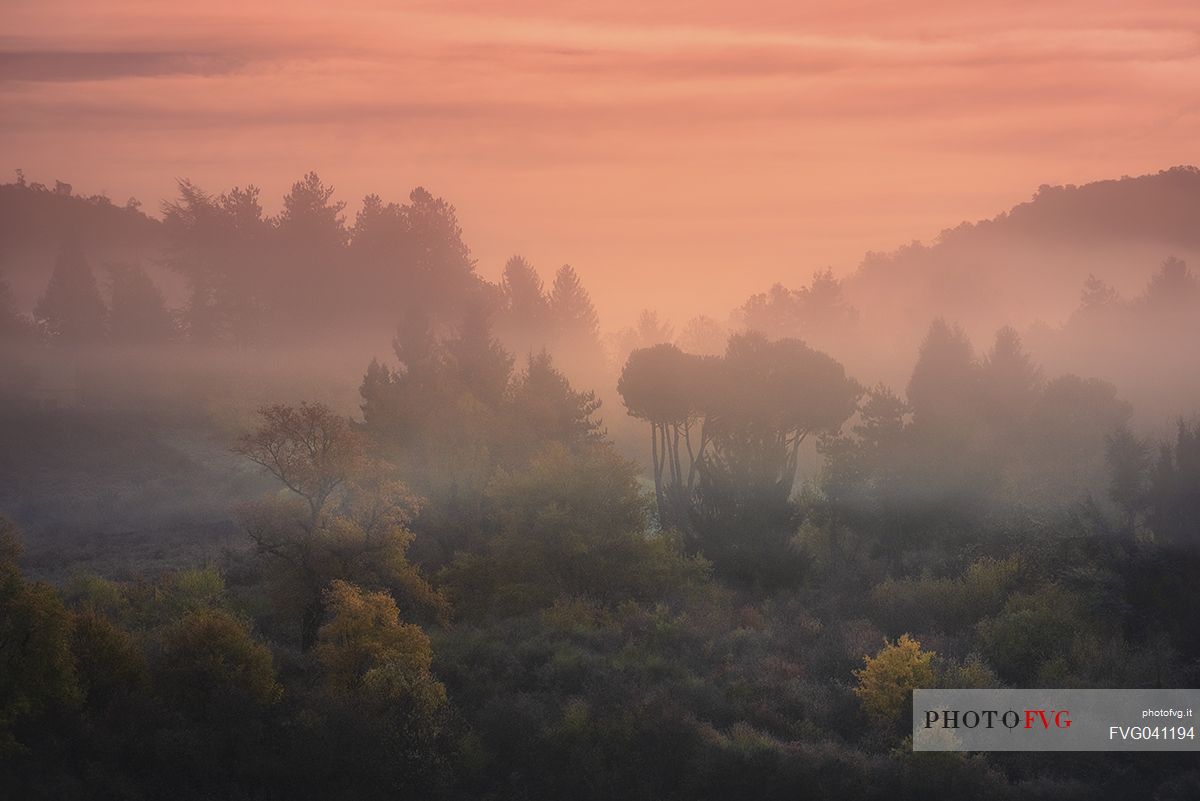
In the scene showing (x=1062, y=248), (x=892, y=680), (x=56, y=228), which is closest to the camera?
(x=892, y=680)

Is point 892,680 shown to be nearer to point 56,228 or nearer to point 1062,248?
point 56,228

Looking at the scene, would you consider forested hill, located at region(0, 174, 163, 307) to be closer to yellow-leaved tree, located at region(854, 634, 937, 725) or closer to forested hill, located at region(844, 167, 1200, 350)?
forested hill, located at region(844, 167, 1200, 350)

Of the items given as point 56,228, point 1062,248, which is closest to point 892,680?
point 56,228

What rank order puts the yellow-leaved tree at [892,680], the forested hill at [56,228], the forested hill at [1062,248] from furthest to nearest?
the forested hill at [1062,248], the forested hill at [56,228], the yellow-leaved tree at [892,680]

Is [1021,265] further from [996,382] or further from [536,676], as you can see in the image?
[536,676]

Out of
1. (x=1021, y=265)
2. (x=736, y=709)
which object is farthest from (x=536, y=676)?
(x=1021, y=265)

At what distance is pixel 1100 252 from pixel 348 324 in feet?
423

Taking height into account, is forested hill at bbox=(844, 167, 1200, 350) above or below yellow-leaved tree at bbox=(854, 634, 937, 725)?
above

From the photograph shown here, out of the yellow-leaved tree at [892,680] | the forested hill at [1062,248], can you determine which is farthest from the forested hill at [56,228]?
the yellow-leaved tree at [892,680]

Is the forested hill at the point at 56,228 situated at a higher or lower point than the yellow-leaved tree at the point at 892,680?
higher

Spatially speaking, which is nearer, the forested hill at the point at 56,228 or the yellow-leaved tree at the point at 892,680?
the yellow-leaved tree at the point at 892,680

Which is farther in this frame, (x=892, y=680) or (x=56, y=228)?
(x=56, y=228)

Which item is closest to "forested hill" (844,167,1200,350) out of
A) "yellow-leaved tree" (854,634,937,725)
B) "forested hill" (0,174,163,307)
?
"forested hill" (0,174,163,307)

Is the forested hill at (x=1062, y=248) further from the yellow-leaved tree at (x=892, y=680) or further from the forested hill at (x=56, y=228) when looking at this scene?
the yellow-leaved tree at (x=892, y=680)
